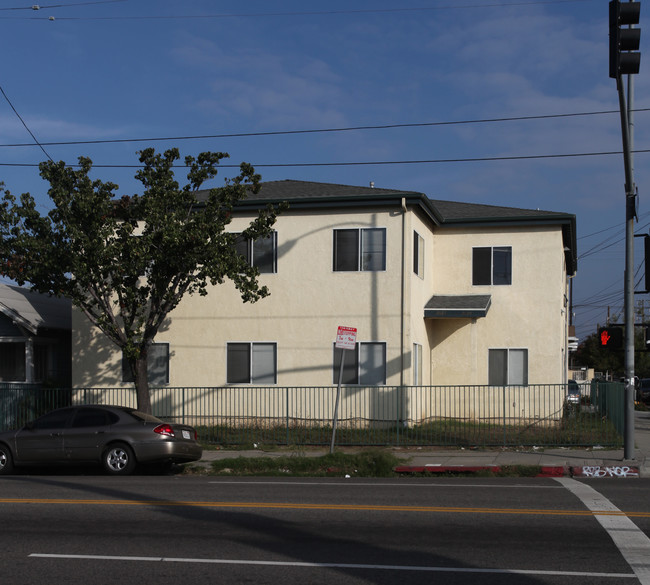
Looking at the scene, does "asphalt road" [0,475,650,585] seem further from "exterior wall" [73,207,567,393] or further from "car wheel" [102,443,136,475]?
"exterior wall" [73,207,567,393]

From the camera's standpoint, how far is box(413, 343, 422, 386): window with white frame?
77.9 ft

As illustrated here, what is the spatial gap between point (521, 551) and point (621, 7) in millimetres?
6887

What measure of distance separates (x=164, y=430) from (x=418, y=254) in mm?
10578

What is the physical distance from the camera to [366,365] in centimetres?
2311

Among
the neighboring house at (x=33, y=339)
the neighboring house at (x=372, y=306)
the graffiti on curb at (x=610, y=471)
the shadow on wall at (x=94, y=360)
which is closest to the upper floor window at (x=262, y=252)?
the neighboring house at (x=372, y=306)

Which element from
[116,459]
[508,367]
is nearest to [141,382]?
[116,459]

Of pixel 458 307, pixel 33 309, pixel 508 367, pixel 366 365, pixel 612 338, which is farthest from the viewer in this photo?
pixel 33 309

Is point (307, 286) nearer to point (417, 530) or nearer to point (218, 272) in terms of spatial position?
point (218, 272)

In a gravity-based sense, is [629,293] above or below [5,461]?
above

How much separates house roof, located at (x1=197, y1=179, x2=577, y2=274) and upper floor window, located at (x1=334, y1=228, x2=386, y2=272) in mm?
799

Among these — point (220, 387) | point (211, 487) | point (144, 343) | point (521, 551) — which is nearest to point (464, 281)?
point (220, 387)

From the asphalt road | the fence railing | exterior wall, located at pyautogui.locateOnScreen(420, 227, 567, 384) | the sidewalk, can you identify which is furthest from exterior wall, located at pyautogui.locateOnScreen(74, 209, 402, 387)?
the asphalt road

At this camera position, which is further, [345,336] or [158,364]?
[158,364]

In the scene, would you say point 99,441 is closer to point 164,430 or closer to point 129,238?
point 164,430
